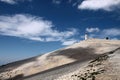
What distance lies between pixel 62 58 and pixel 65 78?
103ft

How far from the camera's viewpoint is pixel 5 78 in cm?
5891

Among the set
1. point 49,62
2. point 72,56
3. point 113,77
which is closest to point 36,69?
point 49,62

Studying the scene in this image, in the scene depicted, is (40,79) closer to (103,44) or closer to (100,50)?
(100,50)

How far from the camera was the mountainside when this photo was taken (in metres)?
33.2

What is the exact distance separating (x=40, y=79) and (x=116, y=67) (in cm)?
1480

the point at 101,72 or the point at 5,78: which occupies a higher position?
the point at 101,72

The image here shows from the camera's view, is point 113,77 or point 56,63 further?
point 56,63

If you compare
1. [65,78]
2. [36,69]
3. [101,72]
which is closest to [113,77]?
[101,72]

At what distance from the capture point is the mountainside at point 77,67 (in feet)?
109

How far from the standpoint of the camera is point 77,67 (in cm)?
4372

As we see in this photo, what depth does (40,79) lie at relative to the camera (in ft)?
137

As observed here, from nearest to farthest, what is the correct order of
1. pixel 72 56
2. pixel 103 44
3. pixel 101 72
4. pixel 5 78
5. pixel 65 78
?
pixel 101 72 → pixel 65 78 → pixel 5 78 → pixel 72 56 → pixel 103 44

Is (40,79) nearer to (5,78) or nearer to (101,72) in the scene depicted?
(101,72)

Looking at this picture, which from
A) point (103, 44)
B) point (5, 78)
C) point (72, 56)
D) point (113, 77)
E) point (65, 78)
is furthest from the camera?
point (103, 44)
